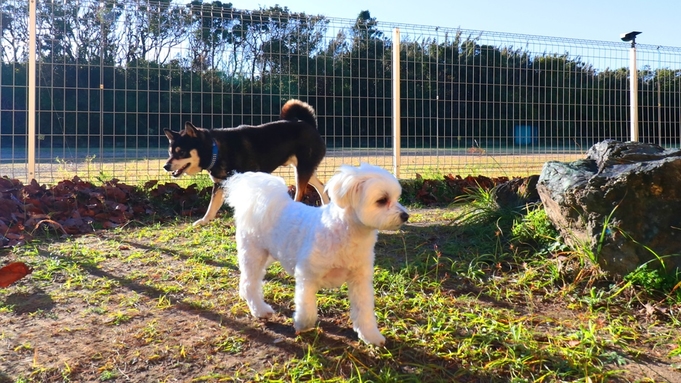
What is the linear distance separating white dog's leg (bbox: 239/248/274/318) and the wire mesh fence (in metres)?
4.36

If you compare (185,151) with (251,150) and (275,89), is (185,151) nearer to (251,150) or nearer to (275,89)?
(251,150)

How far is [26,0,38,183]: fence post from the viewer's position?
6516 mm

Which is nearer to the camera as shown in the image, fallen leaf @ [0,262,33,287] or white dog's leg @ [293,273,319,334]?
fallen leaf @ [0,262,33,287]

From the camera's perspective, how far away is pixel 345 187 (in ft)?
7.87

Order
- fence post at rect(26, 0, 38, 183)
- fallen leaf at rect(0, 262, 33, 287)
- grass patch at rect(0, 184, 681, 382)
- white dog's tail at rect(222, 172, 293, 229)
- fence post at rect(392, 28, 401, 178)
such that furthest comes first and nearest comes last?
1. fence post at rect(392, 28, 401, 178)
2. fence post at rect(26, 0, 38, 183)
3. white dog's tail at rect(222, 172, 293, 229)
4. grass patch at rect(0, 184, 681, 382)
5. fallen leaf at rect(0, 262, 33, 287)

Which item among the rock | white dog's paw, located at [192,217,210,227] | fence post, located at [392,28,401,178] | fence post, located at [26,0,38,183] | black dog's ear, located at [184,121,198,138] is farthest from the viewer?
fence post, located at [392,28,401,178]

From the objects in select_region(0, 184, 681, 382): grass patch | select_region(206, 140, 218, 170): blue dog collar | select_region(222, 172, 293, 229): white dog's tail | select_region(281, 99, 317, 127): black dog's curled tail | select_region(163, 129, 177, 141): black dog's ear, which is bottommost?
select_region(0, 184, 681, 382): grass patch

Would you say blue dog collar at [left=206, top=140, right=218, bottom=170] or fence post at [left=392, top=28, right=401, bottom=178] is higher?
fence post at [left=392, top=28, right=401, bottom=178]

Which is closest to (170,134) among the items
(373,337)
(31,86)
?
(31,86)

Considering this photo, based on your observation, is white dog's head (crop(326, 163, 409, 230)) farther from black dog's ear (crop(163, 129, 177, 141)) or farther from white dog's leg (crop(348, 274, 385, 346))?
black dog's ear (crop(163, 129, 177, 141))

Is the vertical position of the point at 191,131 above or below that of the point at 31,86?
below

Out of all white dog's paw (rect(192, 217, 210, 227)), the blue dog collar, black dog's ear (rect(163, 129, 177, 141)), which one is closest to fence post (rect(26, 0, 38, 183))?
black dog's ear (rect(163, 129, 177, 141))

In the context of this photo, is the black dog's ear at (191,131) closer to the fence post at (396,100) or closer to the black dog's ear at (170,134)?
the black dog's ear at (170,134)

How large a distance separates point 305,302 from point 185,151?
3.75 m
